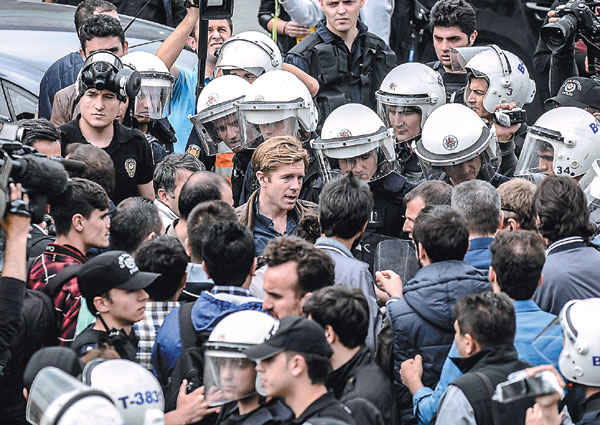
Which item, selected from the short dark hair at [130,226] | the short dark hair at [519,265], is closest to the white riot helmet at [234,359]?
the short dark hair at [519,265]

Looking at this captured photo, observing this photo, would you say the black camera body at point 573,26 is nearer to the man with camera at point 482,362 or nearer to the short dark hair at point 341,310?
the man with camera at point 482,362

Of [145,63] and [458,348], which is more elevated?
[145,63]

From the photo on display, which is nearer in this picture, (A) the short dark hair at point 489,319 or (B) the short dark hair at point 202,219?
(A) the short dark hair at point 489,319

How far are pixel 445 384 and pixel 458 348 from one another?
0.67ft

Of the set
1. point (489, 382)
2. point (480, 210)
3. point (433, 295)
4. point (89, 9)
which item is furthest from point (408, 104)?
point (489, 382)

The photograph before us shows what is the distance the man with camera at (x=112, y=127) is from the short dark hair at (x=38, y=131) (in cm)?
29

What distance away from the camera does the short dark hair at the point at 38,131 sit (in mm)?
6172

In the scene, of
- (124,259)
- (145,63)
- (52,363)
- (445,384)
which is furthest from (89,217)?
(145,63)

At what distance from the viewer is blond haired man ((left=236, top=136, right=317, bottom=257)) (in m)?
6.23

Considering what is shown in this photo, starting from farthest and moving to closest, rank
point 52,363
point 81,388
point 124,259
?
point 124,259, point 52,363, point 81,388

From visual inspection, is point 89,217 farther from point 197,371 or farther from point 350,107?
point 350,107

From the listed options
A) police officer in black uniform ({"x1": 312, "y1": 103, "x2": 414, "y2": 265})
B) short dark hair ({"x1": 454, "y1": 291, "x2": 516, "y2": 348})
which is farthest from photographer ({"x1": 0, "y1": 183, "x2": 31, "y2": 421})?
police officer in black uniform ({"x1": 312, "y1": 103, "x2": 414, "y2": 265})

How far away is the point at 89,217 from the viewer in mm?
5441

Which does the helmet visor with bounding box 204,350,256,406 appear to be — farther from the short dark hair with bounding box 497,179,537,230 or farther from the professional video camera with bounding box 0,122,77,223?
the short dark hair with bounding box 497,179,537,230
